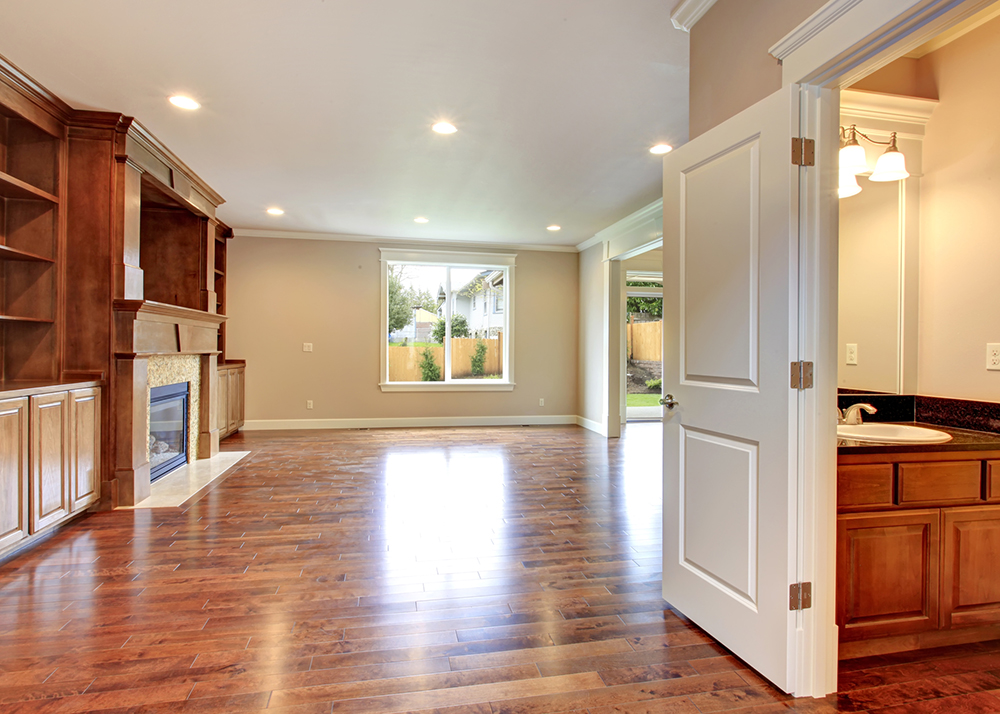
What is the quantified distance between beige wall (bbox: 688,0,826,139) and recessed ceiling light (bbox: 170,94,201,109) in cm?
298

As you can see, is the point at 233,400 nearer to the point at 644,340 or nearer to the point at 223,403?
the point at 223,403

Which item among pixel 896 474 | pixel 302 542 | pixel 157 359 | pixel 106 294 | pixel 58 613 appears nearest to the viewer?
pixel 896 474

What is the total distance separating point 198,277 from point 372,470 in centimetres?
255

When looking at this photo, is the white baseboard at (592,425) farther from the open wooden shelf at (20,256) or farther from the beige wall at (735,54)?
the open wooden shelf at (20,256)

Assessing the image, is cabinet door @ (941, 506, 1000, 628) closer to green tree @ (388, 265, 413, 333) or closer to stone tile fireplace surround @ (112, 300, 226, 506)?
stone tile fireplace surround @ (112, 300, 226, 506)

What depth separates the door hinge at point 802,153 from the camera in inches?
67.1

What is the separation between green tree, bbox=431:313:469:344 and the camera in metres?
7.93

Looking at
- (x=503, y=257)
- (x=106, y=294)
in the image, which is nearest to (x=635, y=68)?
(x=106, y=294)

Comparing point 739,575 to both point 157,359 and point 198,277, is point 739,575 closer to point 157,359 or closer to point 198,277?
point 157,359

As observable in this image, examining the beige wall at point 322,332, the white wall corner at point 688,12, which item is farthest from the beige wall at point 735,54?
the beige wall at point 322,332

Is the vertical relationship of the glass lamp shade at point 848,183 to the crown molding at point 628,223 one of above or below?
below

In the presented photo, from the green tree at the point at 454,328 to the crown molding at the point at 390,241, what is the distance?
3.46 feet

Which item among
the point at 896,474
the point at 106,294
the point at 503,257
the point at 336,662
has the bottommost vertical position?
the point at 336,662

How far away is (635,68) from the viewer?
9.65 feet
